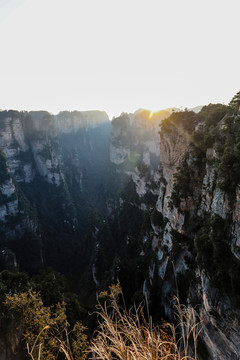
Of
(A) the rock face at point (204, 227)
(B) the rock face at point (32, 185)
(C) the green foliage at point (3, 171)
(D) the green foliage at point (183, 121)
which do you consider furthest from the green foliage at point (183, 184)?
(C) the green foliage at point (3, 171)

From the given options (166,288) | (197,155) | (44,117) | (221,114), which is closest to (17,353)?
(166,288)

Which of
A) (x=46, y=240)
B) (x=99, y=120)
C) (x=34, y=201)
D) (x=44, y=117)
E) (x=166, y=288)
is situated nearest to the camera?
(x=166, y=288)

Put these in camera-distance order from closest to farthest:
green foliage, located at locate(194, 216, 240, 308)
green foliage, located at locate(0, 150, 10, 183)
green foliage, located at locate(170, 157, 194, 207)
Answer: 1. green foliage, located at locate(194, 216, 240, 308)
2. green foliage, located at locate(170, 157, 194, 207)
3. green foliage, located at locate(0, 150, 10, 183)

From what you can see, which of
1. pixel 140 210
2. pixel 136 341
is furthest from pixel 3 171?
pixel 136 341

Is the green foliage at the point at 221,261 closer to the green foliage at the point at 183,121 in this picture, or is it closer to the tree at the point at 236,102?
the tree at the point at 236,102

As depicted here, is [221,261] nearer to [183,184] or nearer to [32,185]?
[183,184]

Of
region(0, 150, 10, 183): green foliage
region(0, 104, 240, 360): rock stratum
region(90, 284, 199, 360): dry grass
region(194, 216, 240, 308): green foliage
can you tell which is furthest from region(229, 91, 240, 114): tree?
region(0, 150, 10, 183): green foliage

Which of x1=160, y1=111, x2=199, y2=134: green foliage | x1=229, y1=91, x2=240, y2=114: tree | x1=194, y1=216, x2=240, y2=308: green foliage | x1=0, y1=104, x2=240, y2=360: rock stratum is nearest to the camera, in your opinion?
x1=194, y1=216, x2=240, y2=308: green foliage

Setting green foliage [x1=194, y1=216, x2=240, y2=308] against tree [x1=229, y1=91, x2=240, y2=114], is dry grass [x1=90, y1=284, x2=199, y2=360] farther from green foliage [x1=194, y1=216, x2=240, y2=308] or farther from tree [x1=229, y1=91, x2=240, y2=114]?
tree [x1=229, y1=91, x2=240, y2=114]

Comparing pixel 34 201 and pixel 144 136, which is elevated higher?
pixel 144 136

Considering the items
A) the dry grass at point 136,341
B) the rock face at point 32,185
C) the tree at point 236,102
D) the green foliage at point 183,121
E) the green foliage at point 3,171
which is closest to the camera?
the dry grass at point 136,341

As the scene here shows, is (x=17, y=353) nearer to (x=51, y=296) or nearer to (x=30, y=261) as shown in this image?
(x=51, y=296)
